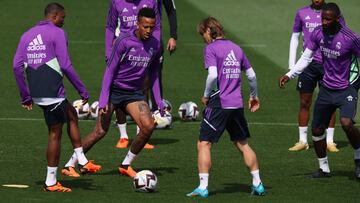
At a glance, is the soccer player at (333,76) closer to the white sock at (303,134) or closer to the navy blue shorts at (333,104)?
the navy blue shorts at (333,104)

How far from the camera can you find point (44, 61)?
1448cm

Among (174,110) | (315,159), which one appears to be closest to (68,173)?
(315,159)

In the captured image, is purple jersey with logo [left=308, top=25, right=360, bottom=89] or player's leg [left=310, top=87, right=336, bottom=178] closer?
purple jersey with logo [left=308, top=25, right=360, bottom=89]

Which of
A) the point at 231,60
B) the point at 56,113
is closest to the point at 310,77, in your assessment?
the point at 231,60

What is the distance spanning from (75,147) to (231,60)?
2.80m

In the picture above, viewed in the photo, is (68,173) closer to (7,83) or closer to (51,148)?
(51,148)

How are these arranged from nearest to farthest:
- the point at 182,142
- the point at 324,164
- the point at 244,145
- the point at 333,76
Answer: the point at 244,145 → the point at 333,76 → the point at 324,164 → the point at 182,142

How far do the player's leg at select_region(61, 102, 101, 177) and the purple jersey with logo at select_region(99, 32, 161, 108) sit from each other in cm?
43

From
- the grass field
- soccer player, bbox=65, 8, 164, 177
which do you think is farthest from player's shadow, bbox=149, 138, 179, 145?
soccer player, bbox=65, 8, 164, 177

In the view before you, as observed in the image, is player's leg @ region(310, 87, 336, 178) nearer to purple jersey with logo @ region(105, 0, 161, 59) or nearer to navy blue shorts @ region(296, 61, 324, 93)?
navy blue shorts @ region(296, 61, 324, 93)

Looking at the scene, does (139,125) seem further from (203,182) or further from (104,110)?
(203,182)

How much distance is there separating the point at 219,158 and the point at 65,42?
409 centimetres

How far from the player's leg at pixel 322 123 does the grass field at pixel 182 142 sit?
0.73ft

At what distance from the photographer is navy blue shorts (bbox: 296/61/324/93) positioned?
58.7 feet
